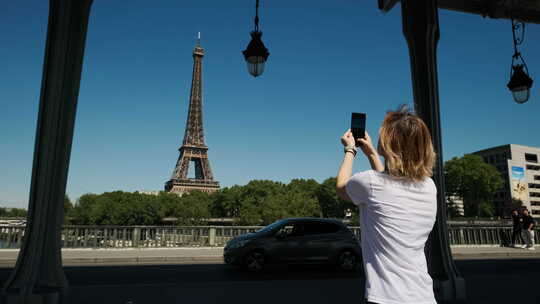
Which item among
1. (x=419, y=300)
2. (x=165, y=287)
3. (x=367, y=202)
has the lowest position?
(x=165, y=287)

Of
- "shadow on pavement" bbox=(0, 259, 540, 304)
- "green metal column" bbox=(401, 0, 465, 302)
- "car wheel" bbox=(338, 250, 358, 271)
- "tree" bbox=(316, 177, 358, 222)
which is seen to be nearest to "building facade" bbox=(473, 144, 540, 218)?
"tree" bbox=(316, 177, 358, 222)

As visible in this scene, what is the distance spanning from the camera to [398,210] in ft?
5.79

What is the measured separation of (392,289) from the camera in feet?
5.54

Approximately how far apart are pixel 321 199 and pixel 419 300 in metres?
82.1

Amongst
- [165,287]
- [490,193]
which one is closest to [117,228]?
[165,287]

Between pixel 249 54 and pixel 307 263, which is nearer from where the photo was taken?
pixel 249 54

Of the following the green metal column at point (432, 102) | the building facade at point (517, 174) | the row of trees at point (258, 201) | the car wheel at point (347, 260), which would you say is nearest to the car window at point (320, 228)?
the car wheel at point (347, 260)

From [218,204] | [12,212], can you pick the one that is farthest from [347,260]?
[12,212]

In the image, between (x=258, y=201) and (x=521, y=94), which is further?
(x=258, y=201)

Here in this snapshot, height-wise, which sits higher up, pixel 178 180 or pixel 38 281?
pixel 178 180

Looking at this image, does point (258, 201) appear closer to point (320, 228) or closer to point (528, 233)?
point (528, 233)

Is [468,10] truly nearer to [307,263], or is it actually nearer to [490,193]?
[307,263]

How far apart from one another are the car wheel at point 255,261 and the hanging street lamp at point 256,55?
4.85m

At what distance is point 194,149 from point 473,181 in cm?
5529
